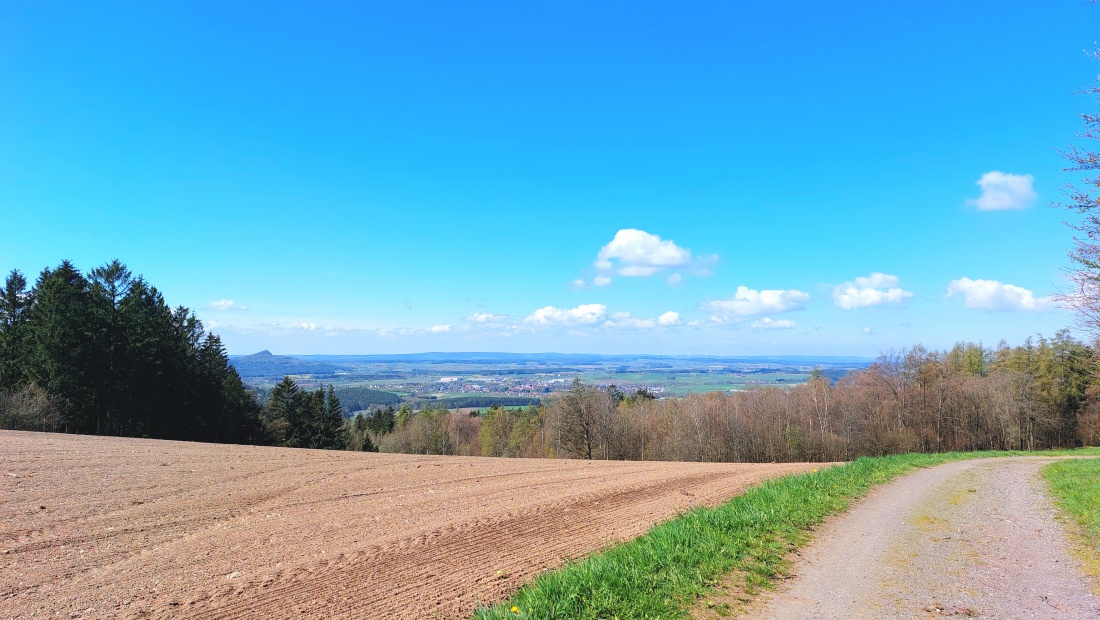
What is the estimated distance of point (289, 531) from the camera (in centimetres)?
931

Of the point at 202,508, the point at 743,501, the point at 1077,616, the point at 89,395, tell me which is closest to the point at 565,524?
the point at 743,501

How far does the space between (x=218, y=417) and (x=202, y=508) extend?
129ft

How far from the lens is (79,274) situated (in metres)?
40.8

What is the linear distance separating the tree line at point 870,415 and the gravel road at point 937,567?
42795mm

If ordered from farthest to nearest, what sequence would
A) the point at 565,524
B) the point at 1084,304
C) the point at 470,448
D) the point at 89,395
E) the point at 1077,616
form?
the point at 470,448
the point at 89,395
the point at 1084,304
the point at 565,524
the point at 1077,616

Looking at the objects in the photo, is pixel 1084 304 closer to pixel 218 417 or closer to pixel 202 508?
pixel 202 508

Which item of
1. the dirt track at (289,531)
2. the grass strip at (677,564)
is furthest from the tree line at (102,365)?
the grass strip at (677,564)

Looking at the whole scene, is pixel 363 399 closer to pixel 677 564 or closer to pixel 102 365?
pixel 102 365

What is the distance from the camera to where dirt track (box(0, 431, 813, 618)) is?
6250mm

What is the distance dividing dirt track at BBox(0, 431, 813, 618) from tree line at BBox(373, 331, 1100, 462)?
3742 centimetres

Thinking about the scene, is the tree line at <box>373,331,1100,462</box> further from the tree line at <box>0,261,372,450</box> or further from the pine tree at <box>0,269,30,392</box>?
the pine tree at <box>0,269,30,392</box>

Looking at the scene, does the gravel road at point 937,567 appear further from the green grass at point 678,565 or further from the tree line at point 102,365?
the tree line at point 102,365

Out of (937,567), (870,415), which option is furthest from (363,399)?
(937,567)

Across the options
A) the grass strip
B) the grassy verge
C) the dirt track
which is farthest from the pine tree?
the grassy verge
